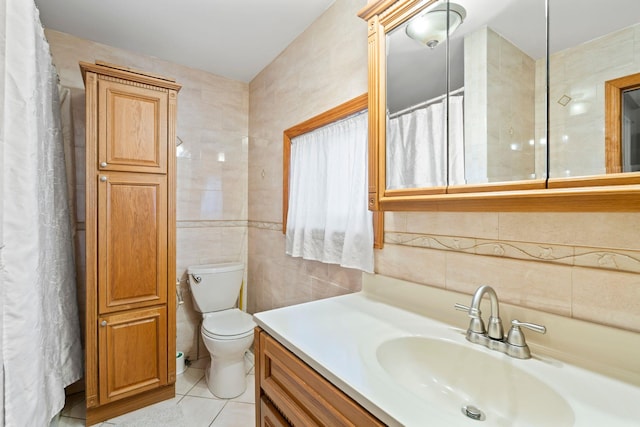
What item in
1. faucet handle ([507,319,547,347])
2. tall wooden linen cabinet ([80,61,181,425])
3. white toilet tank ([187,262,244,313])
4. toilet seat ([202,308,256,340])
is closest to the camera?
faucet handle ([507,319,547,347])

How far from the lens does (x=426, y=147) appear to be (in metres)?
1.07

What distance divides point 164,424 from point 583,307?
6.69 ft

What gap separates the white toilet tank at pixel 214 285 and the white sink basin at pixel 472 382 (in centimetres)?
162

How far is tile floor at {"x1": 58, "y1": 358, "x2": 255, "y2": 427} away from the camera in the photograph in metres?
1.68

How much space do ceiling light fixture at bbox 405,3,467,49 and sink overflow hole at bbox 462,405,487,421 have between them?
1.13m

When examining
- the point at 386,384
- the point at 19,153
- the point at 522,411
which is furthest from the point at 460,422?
the point at 19,153

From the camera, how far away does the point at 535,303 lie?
2.80ft

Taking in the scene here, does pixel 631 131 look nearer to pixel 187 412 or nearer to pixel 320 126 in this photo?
pixel 320 126

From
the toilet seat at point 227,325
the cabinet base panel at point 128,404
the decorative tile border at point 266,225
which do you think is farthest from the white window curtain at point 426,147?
the cabinet base panel at point 128,404

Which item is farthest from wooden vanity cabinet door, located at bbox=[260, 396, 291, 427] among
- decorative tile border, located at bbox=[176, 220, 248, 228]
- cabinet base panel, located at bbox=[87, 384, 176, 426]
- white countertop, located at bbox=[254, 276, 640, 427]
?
decorative tile border, located at bbox=[176, 220, 248, 228]

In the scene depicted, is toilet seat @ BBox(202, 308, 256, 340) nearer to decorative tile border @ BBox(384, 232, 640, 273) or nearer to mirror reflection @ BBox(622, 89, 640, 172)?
decorative tile border @ BBox(384, 232, 640, 273)

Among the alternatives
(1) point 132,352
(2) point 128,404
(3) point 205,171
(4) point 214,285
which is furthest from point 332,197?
(2) point 128,404

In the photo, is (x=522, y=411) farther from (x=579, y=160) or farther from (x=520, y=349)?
(x=579, y=160)

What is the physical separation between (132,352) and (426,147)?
195 cm
